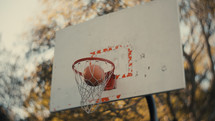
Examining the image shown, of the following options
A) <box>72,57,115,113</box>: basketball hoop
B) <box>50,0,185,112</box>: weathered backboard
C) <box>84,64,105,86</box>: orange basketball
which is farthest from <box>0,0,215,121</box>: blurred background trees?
<box>84,64,105,86</box>: orange basketball

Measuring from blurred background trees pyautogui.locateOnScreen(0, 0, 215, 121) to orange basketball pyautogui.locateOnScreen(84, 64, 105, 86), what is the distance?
4300 mm

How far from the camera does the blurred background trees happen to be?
302 inches

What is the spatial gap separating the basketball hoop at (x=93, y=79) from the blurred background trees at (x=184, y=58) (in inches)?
161

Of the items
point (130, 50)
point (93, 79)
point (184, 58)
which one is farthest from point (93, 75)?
point (184, 58)

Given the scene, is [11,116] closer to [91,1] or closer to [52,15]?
[52,15]

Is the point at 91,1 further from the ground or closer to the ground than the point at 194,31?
further from the ground

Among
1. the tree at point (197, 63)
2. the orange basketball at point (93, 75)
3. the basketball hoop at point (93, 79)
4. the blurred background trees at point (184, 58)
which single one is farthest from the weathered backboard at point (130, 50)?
the tree at point (197, 63)

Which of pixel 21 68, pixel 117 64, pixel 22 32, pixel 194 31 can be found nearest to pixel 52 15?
pixel 22 32

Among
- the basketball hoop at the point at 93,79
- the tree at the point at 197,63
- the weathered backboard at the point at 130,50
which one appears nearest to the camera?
the weathered backboard at the point at 130,50

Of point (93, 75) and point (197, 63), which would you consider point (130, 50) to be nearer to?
point (93, 75)

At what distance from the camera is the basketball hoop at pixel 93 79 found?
329 cm

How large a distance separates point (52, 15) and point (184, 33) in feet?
12.3

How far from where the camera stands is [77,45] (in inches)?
155

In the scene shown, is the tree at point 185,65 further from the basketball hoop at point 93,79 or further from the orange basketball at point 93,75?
the orange basketball at point 93,75
